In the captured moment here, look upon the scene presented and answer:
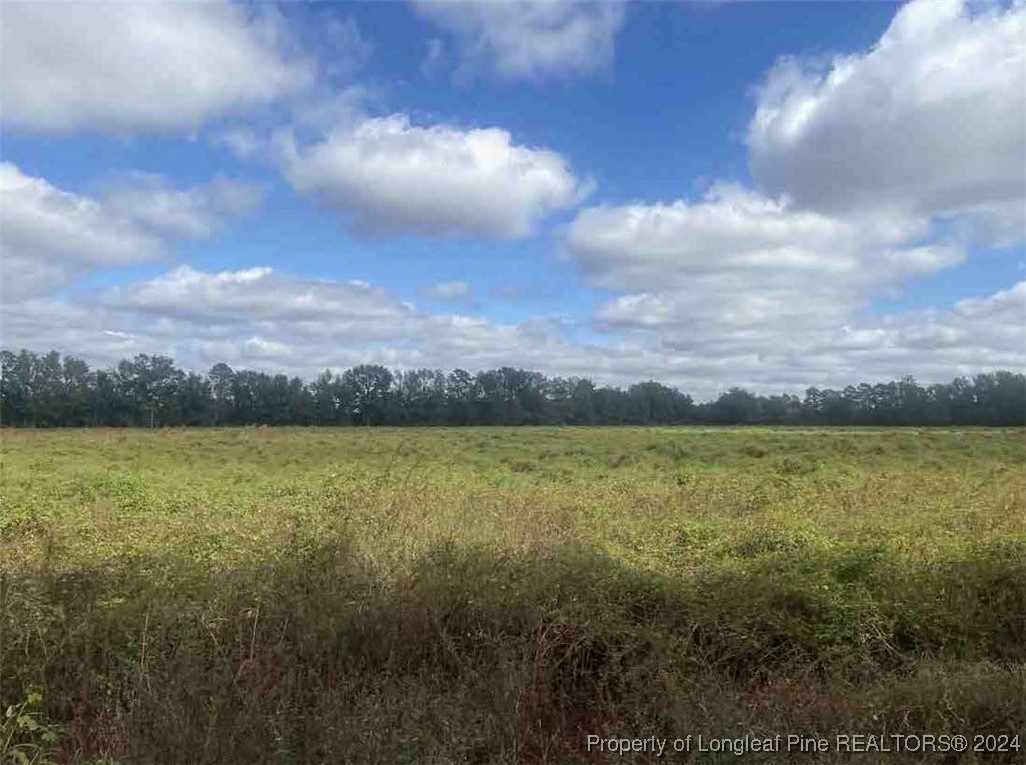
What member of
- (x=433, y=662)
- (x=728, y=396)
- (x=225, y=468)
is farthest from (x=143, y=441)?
(x=728, y=396)

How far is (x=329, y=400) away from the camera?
6562 cm

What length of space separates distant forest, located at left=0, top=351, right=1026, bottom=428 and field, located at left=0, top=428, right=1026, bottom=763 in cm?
4863

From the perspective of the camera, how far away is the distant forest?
60.0 m

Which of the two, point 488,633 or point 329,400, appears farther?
point 329,400

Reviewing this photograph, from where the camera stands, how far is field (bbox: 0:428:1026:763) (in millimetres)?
4316

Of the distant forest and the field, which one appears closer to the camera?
the field

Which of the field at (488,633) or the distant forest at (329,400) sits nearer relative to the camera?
the field at (488,633)

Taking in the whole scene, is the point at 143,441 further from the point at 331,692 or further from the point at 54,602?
the point at 331,692

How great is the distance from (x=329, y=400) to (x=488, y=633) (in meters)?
62.3

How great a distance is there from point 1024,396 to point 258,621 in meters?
21.1

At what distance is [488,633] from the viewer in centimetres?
544

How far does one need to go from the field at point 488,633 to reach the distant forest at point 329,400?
160ft

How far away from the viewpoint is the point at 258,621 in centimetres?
545

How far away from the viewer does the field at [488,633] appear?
4.32 m
